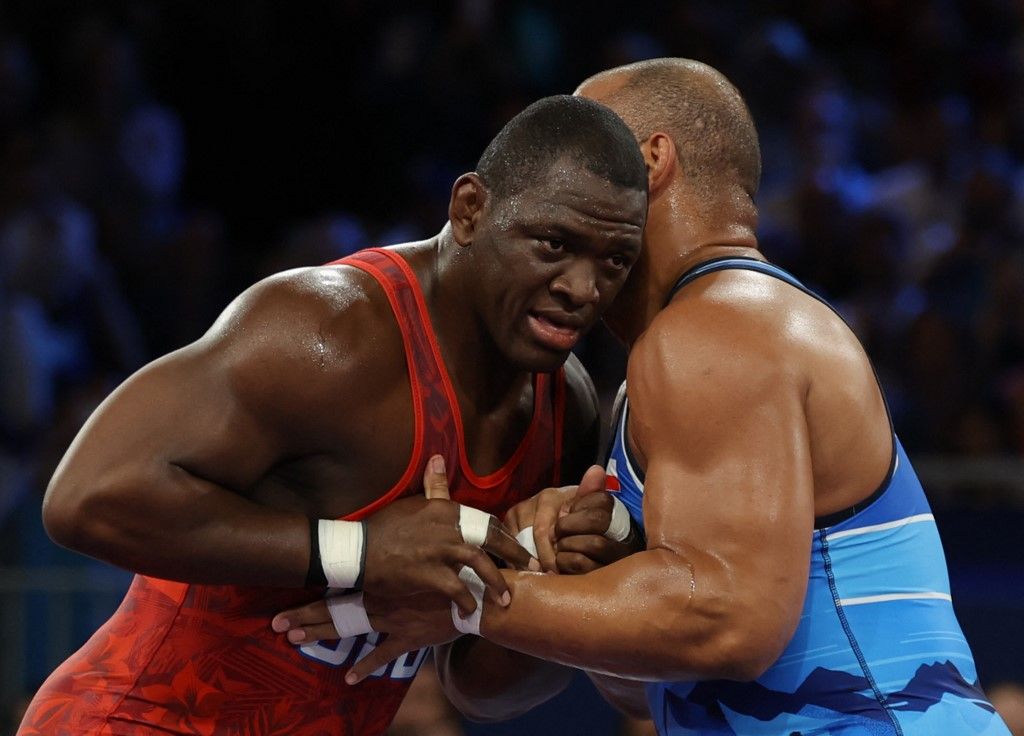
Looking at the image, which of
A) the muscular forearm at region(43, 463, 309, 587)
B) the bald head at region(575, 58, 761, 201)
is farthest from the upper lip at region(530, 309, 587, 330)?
the muscular forearm at region(43, 463, 309, 587)

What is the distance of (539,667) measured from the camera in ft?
12.1

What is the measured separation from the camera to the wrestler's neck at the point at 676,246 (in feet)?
10.6

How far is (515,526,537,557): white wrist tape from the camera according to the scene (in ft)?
10.5

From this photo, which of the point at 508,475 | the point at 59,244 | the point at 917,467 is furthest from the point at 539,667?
the point at 59,244

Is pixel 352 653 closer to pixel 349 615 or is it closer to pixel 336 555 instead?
pixel 349 615

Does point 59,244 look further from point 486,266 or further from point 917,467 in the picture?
point 486,266

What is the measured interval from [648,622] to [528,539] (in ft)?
1.69

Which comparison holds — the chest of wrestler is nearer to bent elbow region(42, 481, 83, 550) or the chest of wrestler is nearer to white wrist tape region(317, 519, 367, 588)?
white wrist tape region(317, 519, 367, 588)

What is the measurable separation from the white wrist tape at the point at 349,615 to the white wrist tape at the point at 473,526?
31cm

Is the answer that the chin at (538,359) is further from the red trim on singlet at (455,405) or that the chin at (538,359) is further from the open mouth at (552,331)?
the red trim on singlet at (455,405)

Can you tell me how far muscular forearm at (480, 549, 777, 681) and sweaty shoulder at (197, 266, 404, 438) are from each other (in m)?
0.56

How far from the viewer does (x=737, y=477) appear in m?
2.71

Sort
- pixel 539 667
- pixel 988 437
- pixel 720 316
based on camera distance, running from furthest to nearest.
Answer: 1. pixel 988 437
2. pixel 539 667
3. pixel 720 316

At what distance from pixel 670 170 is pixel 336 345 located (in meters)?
0.84
